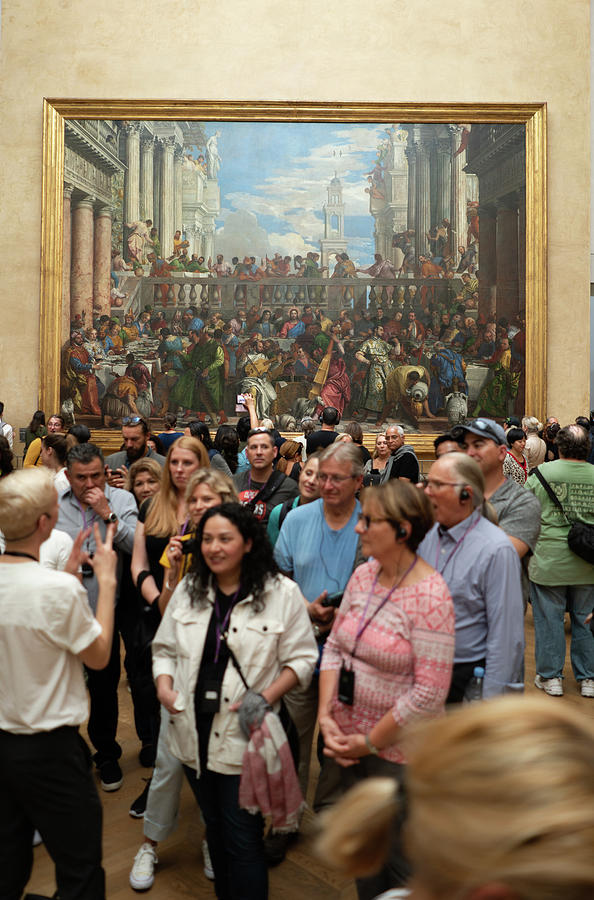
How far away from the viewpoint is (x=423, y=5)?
14.6m

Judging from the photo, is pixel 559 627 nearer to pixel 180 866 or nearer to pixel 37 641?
pixel 180 866

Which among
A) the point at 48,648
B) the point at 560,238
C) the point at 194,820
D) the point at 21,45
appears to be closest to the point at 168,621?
the point at 48,648

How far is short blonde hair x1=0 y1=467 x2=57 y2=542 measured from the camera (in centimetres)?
256

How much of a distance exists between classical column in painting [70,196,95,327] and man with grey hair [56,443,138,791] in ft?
34.8

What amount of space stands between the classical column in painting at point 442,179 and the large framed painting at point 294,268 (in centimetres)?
4

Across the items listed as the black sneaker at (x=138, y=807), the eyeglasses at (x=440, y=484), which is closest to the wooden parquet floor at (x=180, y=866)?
the black sneaker at (x=138, y=807)

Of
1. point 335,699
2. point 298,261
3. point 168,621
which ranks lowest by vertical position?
point 335,699

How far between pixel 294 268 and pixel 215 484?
1174 centimetres

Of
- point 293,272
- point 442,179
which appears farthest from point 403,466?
point 442,179

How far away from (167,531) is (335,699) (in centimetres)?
158

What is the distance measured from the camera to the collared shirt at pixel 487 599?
2908 mm

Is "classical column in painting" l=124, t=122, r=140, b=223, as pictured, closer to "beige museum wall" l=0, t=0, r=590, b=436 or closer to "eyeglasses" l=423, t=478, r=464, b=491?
"beige museum wall" l=0, t=0, r=590, b=436

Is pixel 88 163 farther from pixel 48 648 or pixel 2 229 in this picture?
pixel 48 648

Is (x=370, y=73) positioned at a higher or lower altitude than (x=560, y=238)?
higher
